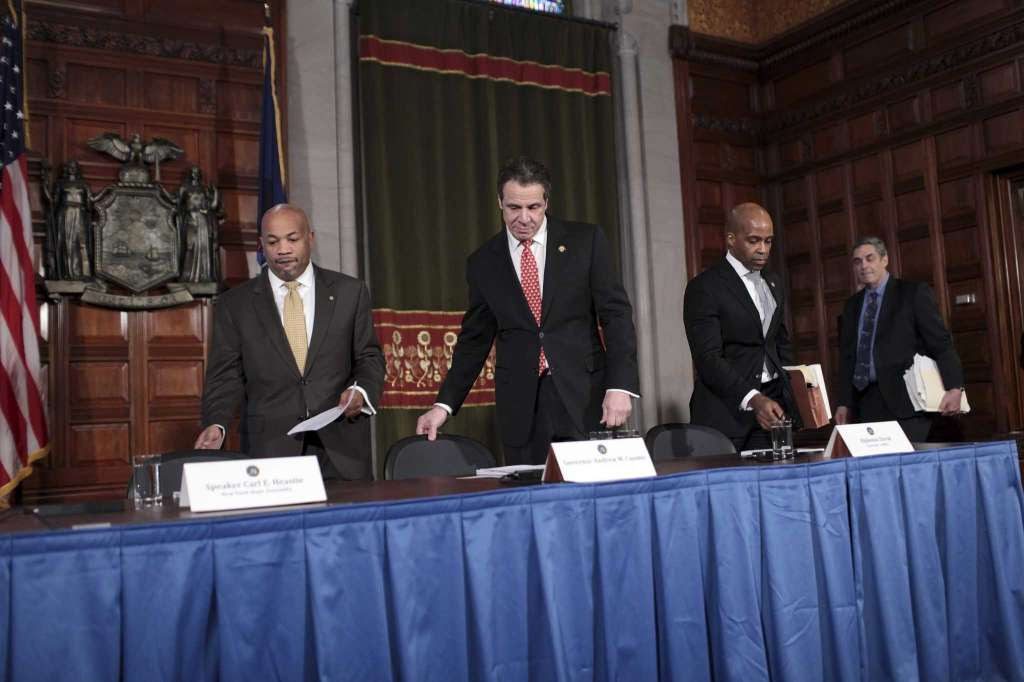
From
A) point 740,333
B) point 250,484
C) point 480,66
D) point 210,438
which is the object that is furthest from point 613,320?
point 480,66

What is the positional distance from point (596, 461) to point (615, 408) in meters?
0.80

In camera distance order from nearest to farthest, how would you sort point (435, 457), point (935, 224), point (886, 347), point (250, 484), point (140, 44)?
1. point (250, 484)
2. point (435, 457)
3. point (886, 347)
4. point (140, 44)
5. point (935, 224)

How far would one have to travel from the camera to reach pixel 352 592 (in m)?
1.77

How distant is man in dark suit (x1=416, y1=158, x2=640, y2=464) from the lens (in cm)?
314

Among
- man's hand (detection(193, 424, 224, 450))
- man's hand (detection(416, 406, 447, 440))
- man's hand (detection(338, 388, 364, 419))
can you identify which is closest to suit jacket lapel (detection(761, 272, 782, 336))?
man's hand (detection(416, 406, 447, 440))

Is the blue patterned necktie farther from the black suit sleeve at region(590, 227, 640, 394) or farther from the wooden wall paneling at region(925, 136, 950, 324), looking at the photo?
the black suit sleeve at region(590, 227, 640, 394)

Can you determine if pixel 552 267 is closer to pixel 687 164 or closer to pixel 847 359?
pixel 847 359

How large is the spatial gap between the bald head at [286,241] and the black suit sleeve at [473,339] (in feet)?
1.95

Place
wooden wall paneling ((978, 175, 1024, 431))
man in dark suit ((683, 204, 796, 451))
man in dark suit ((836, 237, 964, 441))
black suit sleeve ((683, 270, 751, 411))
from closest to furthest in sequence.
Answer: black suit sleeve ((683, 270, 751, 411)) → man in dark suit ((683, 204, 796, 451)) → man in dark suit ((836, 237, 964, 441)) → wooden wall paneling ((978, 175, 1024, 431))

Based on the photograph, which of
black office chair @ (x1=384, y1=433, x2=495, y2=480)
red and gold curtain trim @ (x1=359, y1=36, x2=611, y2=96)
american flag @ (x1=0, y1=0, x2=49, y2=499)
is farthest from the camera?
red and gold curtain trim @ (x1=359, y1=36, x2=611, y2=96)

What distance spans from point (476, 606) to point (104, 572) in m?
0.67

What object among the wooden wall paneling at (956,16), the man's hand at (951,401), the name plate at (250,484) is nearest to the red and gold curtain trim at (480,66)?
the wooden wall paneling at (956,16)

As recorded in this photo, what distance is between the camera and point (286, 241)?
11.1ft

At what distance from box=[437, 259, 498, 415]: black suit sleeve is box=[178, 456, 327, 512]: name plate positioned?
131 cm
